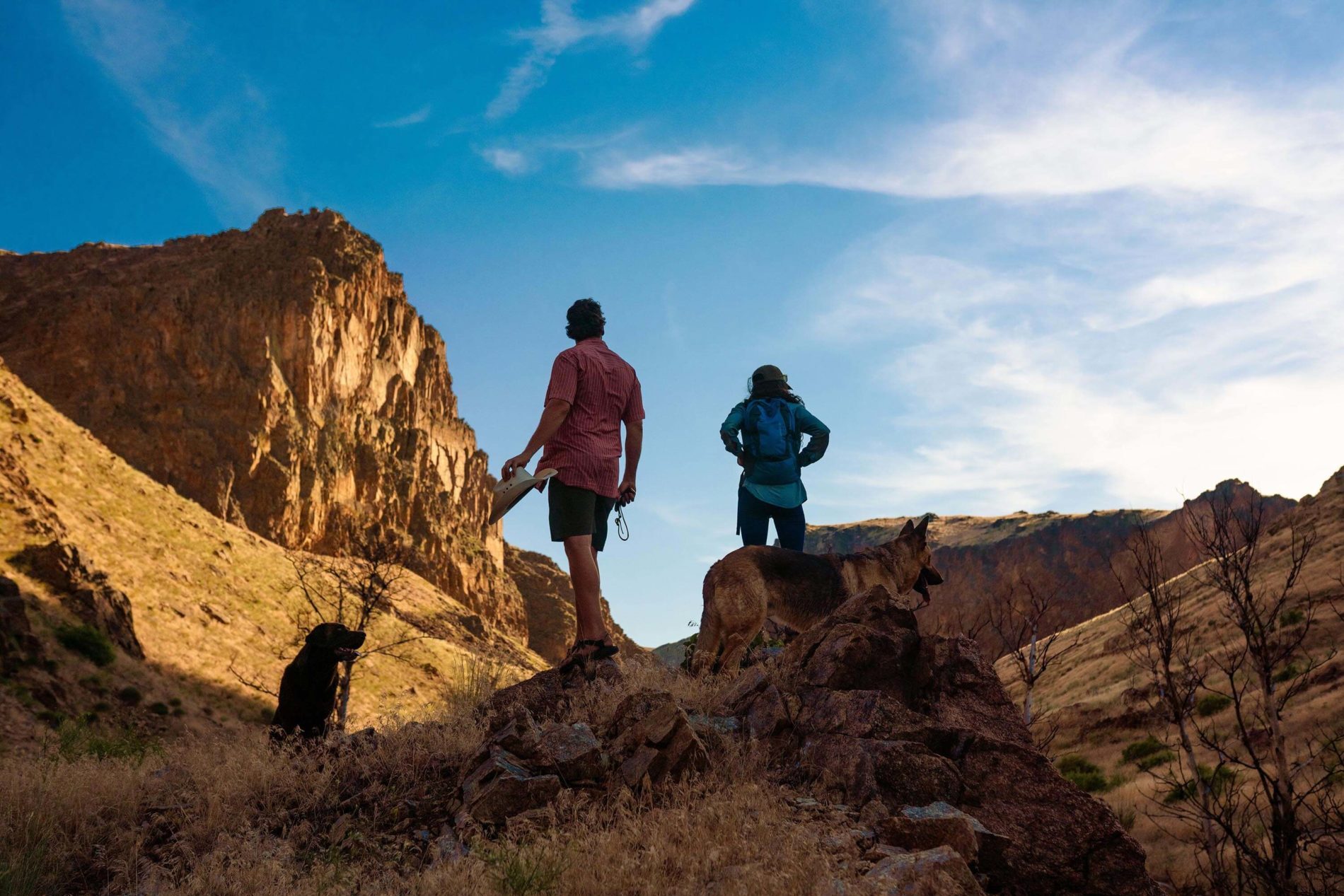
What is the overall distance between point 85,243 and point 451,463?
50.4 meters

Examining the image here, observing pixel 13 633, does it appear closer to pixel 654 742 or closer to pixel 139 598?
pixel 139 598

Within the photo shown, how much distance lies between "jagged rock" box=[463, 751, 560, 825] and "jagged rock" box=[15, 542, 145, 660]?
96.4 feet

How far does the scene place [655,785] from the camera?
16.0ft

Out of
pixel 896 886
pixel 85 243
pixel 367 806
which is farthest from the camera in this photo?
pixel 85 243

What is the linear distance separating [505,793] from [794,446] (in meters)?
4.84

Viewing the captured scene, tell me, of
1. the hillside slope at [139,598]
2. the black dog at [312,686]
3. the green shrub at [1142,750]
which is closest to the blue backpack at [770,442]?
the black dog at [312,686]

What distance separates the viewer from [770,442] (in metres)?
8.55

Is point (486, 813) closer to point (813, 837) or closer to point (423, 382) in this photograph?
point (813, 837)

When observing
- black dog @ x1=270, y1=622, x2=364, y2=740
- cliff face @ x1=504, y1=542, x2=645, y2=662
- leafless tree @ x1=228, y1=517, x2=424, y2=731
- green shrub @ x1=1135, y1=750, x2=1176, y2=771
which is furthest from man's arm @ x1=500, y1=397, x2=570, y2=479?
cliff face @ x1=504, y1=542, x2=645, y2=662

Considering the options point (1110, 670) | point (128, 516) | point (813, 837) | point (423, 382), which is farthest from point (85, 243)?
point (813, 837)

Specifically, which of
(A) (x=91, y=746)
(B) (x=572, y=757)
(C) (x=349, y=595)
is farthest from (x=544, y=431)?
(C) (x=349, y=595)

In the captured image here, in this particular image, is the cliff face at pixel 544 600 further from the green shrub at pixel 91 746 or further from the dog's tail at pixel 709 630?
the dog's tail at pixel 709 630

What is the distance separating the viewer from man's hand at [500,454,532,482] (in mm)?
6348

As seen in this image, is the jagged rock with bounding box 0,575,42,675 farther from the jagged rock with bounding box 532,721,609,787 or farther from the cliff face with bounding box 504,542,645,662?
the cliff face with bounding box 504,542,645,662
